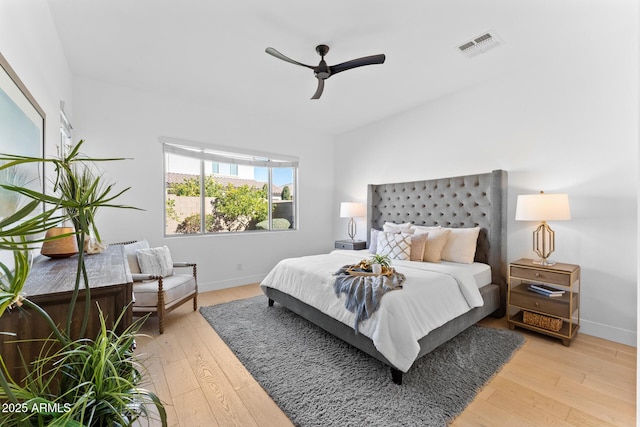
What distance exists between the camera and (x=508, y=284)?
2.81m

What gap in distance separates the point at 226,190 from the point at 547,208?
4.03 m

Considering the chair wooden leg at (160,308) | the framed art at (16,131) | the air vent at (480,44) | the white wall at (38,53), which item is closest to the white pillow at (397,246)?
the air vent at (480,44)

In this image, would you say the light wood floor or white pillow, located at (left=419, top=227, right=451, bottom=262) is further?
white pillow, located at (left=419, top=227, right=451, bottom=262)

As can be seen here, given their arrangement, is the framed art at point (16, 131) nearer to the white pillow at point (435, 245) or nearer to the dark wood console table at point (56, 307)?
the dark wood console table at point (56, 307)

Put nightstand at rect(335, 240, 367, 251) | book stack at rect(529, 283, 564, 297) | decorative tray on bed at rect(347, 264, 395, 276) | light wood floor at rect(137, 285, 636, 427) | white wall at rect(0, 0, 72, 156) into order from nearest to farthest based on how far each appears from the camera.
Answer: white wall at rect(0, 0, 72, 156) < light wood floor at rect(137, 285, 636, 427) < decorative tray on bed at rect(347, 264, 395, 276) < book stack at rect(529, 283, 564, 297) < nightstand at rect(335, 240, 367, 251)

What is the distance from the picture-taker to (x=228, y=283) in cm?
419

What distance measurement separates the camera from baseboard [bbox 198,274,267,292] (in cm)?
398

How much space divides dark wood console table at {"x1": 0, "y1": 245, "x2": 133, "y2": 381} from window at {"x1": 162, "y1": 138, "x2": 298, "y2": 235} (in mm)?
Answer: 2512

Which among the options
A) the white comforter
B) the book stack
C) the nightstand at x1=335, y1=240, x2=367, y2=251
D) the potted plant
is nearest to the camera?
the potted plant

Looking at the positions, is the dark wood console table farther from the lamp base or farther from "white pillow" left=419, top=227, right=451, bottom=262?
the lamp base

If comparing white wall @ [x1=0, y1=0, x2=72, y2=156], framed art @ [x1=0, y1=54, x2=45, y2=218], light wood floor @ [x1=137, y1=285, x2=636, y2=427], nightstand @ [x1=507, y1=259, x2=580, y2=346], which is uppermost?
white wall @ [x1=0, y1=0, x2=72, y2=156]

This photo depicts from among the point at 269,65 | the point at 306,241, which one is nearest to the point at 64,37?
the point at 269,65

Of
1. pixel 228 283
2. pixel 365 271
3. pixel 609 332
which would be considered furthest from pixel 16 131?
pixel 609 332

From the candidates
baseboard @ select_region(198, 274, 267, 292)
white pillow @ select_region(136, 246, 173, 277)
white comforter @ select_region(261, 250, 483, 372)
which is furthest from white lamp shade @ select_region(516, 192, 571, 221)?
white pillow @ select_region(136, 246, 173, 277)
